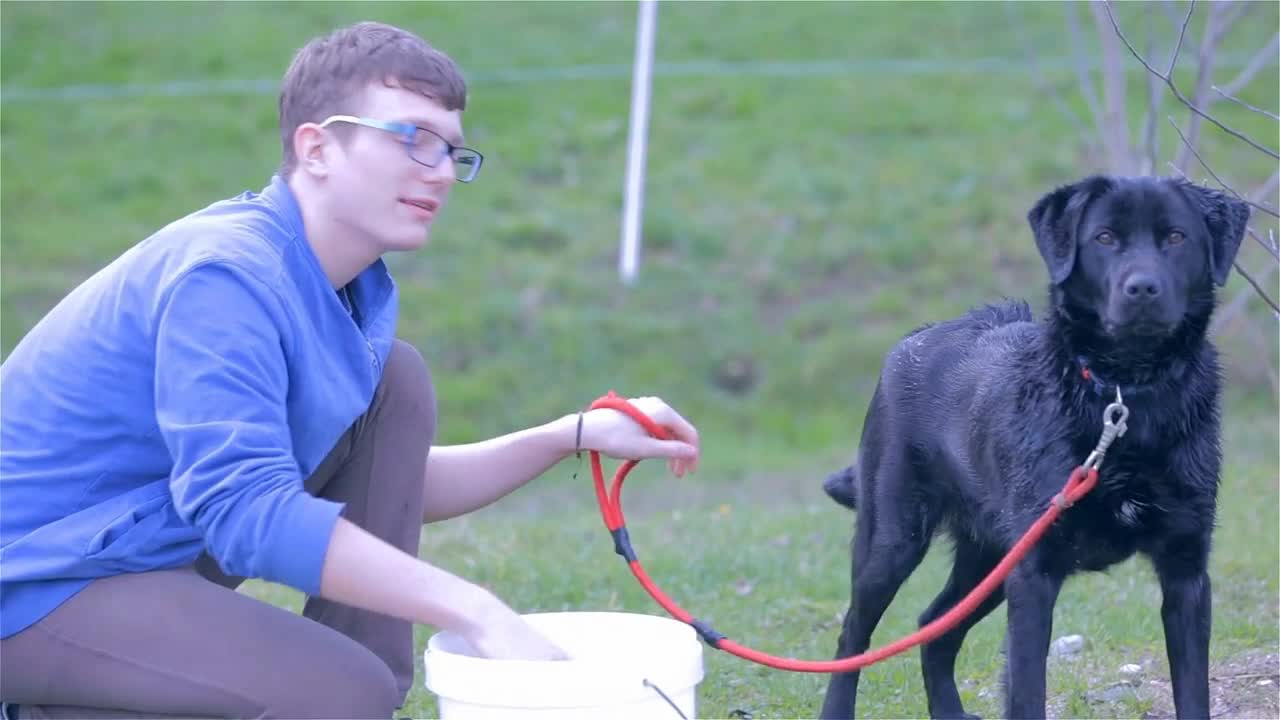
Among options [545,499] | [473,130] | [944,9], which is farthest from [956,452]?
[944,9]

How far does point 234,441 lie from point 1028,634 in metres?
1.75

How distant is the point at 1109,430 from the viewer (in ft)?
10.3

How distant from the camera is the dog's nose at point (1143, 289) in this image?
3150 mm

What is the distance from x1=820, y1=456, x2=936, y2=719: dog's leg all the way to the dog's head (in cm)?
75

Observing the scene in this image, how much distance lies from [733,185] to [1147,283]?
9293mm

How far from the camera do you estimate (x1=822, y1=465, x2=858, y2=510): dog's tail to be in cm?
423

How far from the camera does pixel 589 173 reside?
1272cm

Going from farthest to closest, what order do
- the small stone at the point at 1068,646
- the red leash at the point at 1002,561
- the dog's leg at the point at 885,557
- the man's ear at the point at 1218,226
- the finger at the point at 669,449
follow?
the small stone at the point at 1068,646, the dog's leg at the point at 885,557, the man's ear at the point at 1218,226, the finger at the point at 669,449, the red leash at the point at 1002,561

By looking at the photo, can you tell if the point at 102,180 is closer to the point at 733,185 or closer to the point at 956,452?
the point at 733,185

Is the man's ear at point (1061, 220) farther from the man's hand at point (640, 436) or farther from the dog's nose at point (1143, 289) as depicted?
the man's hand at point (640, 436)

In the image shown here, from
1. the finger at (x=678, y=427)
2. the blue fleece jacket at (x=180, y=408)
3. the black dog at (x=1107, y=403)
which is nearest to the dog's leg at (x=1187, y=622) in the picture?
the black dog at (x=1107, y=403)

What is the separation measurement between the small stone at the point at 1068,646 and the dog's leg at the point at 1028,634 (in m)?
1.21

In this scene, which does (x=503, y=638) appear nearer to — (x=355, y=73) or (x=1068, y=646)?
(x=355, y=73)

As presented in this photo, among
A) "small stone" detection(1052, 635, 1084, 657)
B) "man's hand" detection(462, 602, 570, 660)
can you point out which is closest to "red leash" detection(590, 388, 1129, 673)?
"man's hand" detection(462, 602, 570, 660)
